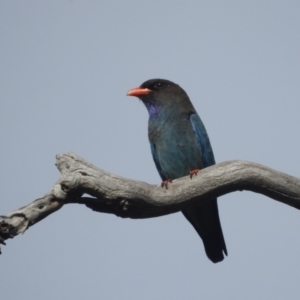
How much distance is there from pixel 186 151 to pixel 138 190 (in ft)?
6.41

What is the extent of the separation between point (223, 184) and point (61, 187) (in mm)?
1532

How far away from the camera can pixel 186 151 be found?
7.47 meters

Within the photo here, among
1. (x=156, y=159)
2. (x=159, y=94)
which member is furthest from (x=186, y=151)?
(x=159, y=94)

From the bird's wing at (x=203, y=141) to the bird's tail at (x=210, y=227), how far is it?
50 cm

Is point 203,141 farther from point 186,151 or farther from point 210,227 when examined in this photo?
point 210,227

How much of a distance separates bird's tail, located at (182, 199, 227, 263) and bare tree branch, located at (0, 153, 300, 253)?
1404mm

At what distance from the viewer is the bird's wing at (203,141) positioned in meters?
7.55

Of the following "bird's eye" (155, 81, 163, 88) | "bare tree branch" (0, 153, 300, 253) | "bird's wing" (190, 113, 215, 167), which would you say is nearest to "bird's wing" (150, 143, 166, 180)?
"bird's wing" (190, 113, 215, 167)

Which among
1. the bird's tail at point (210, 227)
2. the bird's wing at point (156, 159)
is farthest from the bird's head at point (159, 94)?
the bird's tail at point (210, 227)

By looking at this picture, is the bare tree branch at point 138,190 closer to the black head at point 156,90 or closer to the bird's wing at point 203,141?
the bird's wing at point 203,141

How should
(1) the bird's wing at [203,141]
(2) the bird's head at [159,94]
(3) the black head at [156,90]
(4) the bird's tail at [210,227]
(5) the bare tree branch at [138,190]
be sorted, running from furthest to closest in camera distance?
(3) the black head at [156,90], (2) the bird's head at [159,94], (1) the bird's wing at [203,141], (4) the bird's tail at [210,227], (5) the bare tree branch at [138,190]

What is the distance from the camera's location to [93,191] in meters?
5.38

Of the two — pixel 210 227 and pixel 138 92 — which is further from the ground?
pixel 138 92

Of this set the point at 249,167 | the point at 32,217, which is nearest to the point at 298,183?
the point at 249,167
